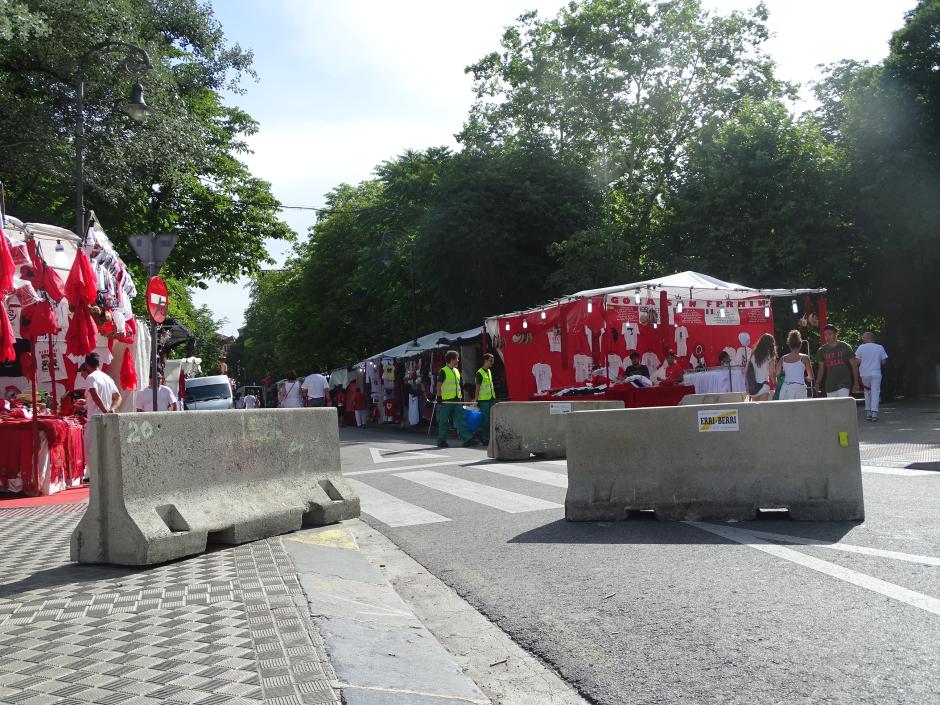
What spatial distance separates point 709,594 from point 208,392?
2831cm

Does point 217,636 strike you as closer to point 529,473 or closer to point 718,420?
point 718,420

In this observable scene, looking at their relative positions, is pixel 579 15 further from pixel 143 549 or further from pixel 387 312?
pixel 143 549

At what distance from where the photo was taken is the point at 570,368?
2127 centimetres

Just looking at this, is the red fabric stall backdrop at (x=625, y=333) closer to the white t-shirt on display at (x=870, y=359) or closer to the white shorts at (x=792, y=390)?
the white t-shirt on display at (x=870, y=359)

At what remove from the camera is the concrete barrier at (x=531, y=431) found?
45.9 feet

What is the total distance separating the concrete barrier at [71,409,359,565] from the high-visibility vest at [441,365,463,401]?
9.73 m

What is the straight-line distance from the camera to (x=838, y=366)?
15.5 metres

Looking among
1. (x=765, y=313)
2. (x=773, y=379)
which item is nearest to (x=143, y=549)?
(x=773, y=379)

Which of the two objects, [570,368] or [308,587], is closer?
[308,587]

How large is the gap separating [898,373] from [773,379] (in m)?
23.3

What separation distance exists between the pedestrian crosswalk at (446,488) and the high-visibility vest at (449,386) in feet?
12.6

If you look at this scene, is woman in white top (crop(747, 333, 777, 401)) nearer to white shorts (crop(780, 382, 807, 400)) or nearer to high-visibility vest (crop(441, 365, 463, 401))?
white shorts (crop(780, 382, 807, 400))

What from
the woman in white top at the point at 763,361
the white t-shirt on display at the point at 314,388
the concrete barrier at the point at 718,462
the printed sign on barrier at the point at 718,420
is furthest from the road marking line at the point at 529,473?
the white t-shirt on display at the point at 314,388

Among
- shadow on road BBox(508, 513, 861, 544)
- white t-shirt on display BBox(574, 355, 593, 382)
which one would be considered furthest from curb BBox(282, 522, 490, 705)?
white t-shirt on display BBox(574, 355, 593, 382)
